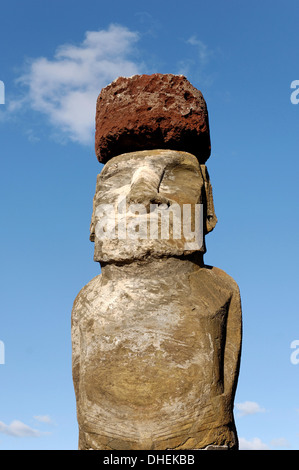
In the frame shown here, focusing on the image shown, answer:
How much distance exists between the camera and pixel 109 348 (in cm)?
487

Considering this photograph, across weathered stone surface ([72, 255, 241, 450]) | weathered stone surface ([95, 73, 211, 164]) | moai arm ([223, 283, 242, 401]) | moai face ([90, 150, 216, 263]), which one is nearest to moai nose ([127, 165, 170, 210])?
moai face ([90, 150, 216, 263])

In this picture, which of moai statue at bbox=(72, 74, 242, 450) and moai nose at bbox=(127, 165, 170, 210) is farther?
moai nose at bbox=(127, 165, 170, 210)

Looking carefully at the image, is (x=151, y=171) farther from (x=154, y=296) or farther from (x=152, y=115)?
(x=154, y=296)

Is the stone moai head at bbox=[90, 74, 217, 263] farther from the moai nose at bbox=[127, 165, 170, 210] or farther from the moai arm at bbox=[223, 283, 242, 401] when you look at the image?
the moai arm at bbox=[223, 283, 242, 401]

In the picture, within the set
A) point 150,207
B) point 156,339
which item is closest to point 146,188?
point 150,207

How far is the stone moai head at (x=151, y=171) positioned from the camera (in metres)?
5.07

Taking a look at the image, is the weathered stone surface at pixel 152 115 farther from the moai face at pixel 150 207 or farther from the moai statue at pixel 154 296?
the moai face at pixel 150 207

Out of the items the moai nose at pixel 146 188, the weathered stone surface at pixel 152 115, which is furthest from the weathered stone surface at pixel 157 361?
the weathered stone surface at pixel 152 115

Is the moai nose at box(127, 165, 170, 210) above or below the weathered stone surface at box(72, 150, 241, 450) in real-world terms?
above

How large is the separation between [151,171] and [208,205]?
71 centimetres

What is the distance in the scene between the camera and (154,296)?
16.0 feet

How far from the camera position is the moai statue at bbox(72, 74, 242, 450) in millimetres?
4699

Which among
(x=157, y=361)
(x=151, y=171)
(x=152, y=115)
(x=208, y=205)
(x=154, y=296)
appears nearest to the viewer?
(x=157, y=361)
